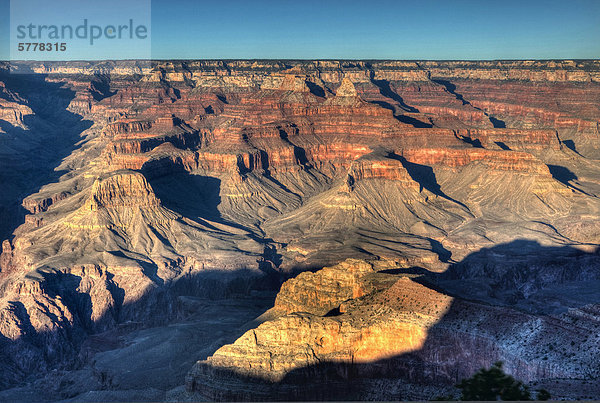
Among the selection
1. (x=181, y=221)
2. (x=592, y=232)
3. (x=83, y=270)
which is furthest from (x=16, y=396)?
(x=592, y=232)

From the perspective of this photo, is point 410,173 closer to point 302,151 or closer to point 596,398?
point 302,151

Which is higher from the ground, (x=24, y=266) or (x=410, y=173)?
(x=410, y=173)

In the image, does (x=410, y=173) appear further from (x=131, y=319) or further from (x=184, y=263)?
(x=131, y=319)

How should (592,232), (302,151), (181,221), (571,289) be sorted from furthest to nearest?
1. (302,151)
2. (181,221)
3. (592,232)
4. (571,289)

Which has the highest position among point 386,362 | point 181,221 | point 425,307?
point 181,221

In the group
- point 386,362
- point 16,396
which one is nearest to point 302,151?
point 16,396

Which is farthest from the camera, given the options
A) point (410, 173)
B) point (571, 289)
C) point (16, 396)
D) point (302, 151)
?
point (302, 151)

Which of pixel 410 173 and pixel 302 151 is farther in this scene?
pixel 302 151
